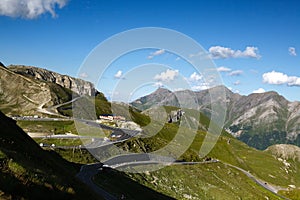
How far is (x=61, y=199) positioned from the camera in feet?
64.1

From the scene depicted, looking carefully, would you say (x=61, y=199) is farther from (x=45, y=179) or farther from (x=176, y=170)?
(x=176, y=170)

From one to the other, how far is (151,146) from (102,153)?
4023 centimetres

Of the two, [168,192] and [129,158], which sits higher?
[129,158]

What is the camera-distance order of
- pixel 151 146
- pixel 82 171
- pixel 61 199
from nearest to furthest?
pixel 61 199 < pixel 82 171 < pixel 151 146

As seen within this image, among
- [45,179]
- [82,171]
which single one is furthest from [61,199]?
[82,171]

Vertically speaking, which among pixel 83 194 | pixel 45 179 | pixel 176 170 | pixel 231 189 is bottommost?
pixel 231 189

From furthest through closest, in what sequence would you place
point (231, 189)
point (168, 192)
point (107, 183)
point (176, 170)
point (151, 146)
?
point (151, 146) → point (231, 189) → point (176, 170) → point (168, 192) → point (107, 183)

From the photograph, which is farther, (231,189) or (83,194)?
(231,189)

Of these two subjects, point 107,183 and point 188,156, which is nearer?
point 107,183

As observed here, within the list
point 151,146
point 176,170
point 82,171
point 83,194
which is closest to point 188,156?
point 151,146

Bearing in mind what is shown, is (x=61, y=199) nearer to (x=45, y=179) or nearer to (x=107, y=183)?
(x=45, y=179)

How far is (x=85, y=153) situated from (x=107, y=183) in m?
26.9

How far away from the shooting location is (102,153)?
293 feet

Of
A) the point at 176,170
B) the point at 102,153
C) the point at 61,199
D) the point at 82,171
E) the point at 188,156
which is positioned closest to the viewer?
the point at 61,199
